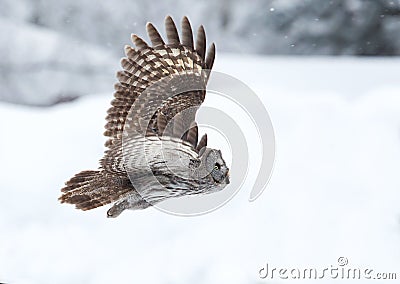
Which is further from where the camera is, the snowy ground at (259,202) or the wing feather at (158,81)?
the snowy ground at (259,202)

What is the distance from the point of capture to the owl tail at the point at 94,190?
0.96 m

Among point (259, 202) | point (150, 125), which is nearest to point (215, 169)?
point (150, 125)

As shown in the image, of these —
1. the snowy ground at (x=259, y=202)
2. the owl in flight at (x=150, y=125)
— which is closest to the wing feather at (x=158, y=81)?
the owl in flight at (x=150, y=125)

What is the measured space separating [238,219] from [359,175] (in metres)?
0.32

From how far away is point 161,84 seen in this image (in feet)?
3.24

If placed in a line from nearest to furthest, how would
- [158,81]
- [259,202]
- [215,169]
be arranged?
[215,169] < [158,81] < [259,202]

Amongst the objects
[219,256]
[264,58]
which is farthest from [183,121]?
[264,58]

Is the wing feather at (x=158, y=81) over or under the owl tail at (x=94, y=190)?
over

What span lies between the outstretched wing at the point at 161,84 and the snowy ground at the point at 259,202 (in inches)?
19.8

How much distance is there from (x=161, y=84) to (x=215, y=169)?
19cm

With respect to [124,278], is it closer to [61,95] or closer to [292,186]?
[292,186]

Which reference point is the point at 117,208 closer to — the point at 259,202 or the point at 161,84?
the point at 161,84

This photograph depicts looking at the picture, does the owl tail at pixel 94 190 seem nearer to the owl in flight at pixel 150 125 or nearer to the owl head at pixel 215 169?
the owl in flight at pixel 150 125

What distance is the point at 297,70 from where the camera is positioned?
1836mm
